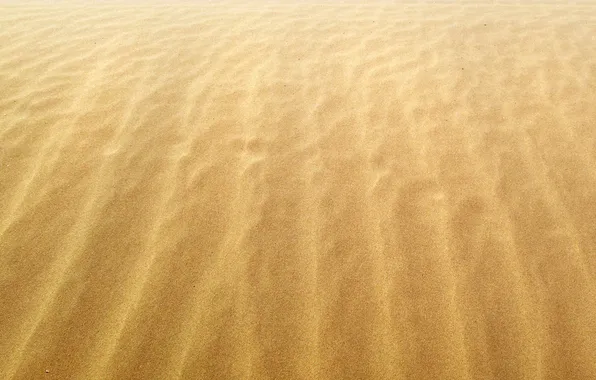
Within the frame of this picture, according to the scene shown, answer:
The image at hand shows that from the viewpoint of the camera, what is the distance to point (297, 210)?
2.30m

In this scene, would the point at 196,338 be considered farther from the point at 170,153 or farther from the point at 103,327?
the point at 170,153

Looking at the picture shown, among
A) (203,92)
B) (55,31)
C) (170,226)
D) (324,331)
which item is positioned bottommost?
(324,331)

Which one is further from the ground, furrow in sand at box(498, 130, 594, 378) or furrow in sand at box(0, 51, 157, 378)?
furrow in sand at box(0, 51, 157, 378)

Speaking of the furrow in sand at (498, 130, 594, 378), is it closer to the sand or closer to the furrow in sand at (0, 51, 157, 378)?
the sand

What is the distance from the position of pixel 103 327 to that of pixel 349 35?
324 cm

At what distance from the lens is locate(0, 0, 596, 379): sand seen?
69.5 inches

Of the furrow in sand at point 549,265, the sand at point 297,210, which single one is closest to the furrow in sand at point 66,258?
the sand at point 297,210

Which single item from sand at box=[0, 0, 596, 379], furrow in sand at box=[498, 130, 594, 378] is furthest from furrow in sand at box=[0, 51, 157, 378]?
furrow in sand at box=[498, 130, 594, 378]

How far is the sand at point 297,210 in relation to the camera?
1765mm

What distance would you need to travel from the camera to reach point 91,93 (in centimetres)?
313

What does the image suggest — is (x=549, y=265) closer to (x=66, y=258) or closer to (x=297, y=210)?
(x=297, y=210)

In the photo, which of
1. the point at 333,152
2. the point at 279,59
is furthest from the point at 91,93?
the point at 333,152

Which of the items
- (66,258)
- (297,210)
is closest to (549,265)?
(297,210)

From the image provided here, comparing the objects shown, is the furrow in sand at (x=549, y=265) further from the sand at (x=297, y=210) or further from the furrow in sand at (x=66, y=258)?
the furrow in sand at (x=66, y=258)
